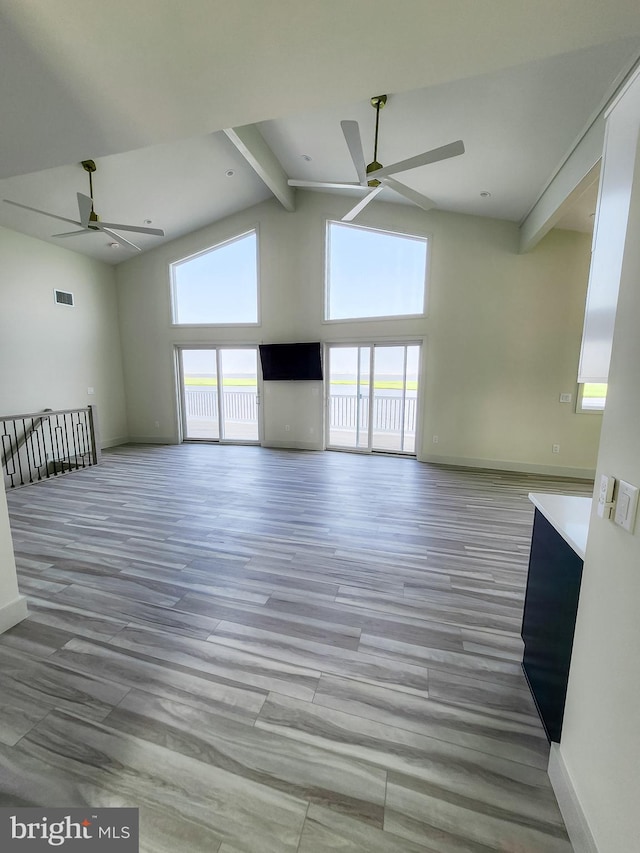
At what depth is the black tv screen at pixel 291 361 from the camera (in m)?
6.12

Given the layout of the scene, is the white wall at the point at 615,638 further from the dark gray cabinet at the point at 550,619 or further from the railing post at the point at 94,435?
the railing post at the point at 94,435

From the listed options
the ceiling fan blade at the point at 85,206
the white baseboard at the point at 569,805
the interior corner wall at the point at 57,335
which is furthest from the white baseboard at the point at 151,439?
the white baseboard at the point at 569,805

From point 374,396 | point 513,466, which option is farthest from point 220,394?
point 513,466

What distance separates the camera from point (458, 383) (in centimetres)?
537

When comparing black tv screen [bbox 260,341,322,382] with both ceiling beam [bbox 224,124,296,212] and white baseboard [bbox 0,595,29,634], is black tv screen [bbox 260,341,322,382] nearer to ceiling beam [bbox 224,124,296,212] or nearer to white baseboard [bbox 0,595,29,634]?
ceiling beam [bbox 224,124,296,212]

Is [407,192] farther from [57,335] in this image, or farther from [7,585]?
[57,335]

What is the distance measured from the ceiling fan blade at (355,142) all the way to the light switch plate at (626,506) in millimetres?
3001

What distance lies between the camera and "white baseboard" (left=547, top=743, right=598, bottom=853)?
976mm

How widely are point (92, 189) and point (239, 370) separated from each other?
136 inches

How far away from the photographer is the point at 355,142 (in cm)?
273

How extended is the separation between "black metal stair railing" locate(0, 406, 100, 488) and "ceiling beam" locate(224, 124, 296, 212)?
448cm

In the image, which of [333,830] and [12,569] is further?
[12,569]

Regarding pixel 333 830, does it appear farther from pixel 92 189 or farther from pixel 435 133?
pixel 92 189

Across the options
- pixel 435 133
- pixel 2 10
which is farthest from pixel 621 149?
pixel 435 133
